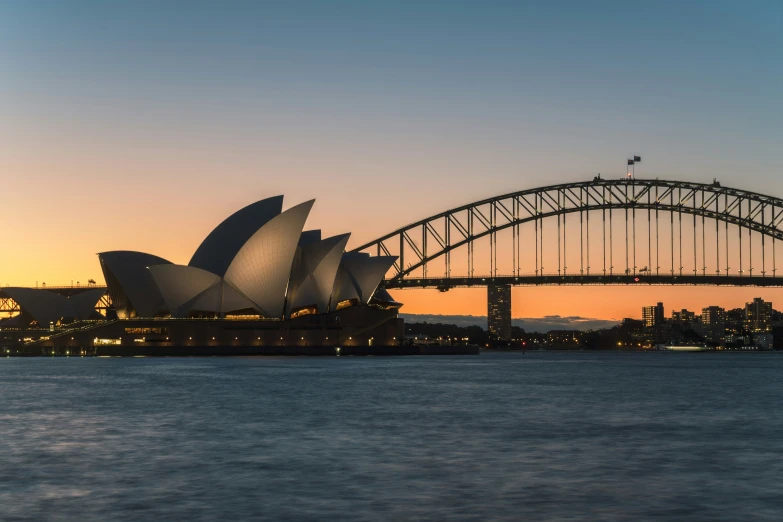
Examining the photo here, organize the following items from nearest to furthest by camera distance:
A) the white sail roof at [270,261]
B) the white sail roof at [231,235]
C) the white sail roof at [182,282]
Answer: the white sail roof at [270,261]
the white sail roof at [231,235]
the white sail roof at [182,282]

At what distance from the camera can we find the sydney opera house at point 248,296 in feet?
346

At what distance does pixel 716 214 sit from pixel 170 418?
4026 inches

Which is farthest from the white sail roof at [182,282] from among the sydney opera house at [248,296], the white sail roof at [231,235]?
the white sail roof at [231,235]

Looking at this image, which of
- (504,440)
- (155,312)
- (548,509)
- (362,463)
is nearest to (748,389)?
(504,440)

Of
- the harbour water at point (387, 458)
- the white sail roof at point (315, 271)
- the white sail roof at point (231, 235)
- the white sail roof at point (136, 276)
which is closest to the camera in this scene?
the harbour water at point (387, 458)

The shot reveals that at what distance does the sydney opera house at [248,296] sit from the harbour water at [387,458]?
5999 centimetres

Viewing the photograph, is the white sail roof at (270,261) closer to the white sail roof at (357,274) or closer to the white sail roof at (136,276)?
the white sail roof at (357,274)

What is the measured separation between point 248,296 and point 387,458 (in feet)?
290

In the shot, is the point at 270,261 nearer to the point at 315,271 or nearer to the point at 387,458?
the point at 315,271

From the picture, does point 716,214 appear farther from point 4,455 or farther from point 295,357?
point 4,455

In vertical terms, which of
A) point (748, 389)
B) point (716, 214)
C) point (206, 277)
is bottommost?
point (748, 389)

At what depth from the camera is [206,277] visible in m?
110

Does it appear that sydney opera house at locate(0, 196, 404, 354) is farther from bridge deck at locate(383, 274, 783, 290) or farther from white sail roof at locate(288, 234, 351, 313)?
bridge deck at locate(383, 274, 783, 290)

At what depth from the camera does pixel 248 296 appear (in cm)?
11075
